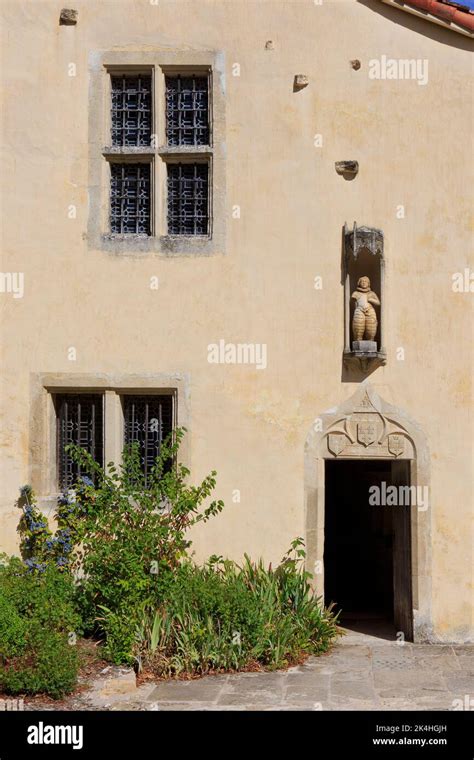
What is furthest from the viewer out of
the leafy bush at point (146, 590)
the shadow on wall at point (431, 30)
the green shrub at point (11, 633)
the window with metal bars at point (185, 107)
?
the window with metal bars at point (185, 107)

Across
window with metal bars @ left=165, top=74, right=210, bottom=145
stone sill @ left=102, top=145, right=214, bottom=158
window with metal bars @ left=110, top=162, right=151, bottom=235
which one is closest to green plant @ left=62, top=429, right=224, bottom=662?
window with metal bars @ left=110, top=162, right=151, bottom=235

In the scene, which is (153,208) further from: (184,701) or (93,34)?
(184,701)

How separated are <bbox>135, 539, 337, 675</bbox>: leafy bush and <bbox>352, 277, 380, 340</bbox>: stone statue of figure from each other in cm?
242

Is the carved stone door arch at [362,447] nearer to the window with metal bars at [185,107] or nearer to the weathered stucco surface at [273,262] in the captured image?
the weathered stucco surface at [273,262]

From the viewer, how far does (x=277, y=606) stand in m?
8.43

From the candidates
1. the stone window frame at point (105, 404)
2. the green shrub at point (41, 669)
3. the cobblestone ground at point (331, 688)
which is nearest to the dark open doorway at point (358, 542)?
the cobblestone ground at point (331, 688)

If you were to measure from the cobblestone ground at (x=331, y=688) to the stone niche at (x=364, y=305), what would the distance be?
2.81 metres

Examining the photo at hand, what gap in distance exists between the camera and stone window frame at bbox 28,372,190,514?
9.17 m

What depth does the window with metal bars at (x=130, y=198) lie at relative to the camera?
9.48 meters

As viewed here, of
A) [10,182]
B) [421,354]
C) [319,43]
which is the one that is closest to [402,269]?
[421,354]

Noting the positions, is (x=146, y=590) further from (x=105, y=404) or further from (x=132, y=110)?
(x=132, y=110)

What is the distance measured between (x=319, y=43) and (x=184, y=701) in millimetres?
6381

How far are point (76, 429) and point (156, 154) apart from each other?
9.62ft

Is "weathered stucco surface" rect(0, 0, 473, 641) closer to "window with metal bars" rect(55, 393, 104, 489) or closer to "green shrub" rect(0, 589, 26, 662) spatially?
"window with metal bars" rect(55, 393, 104, 489)
